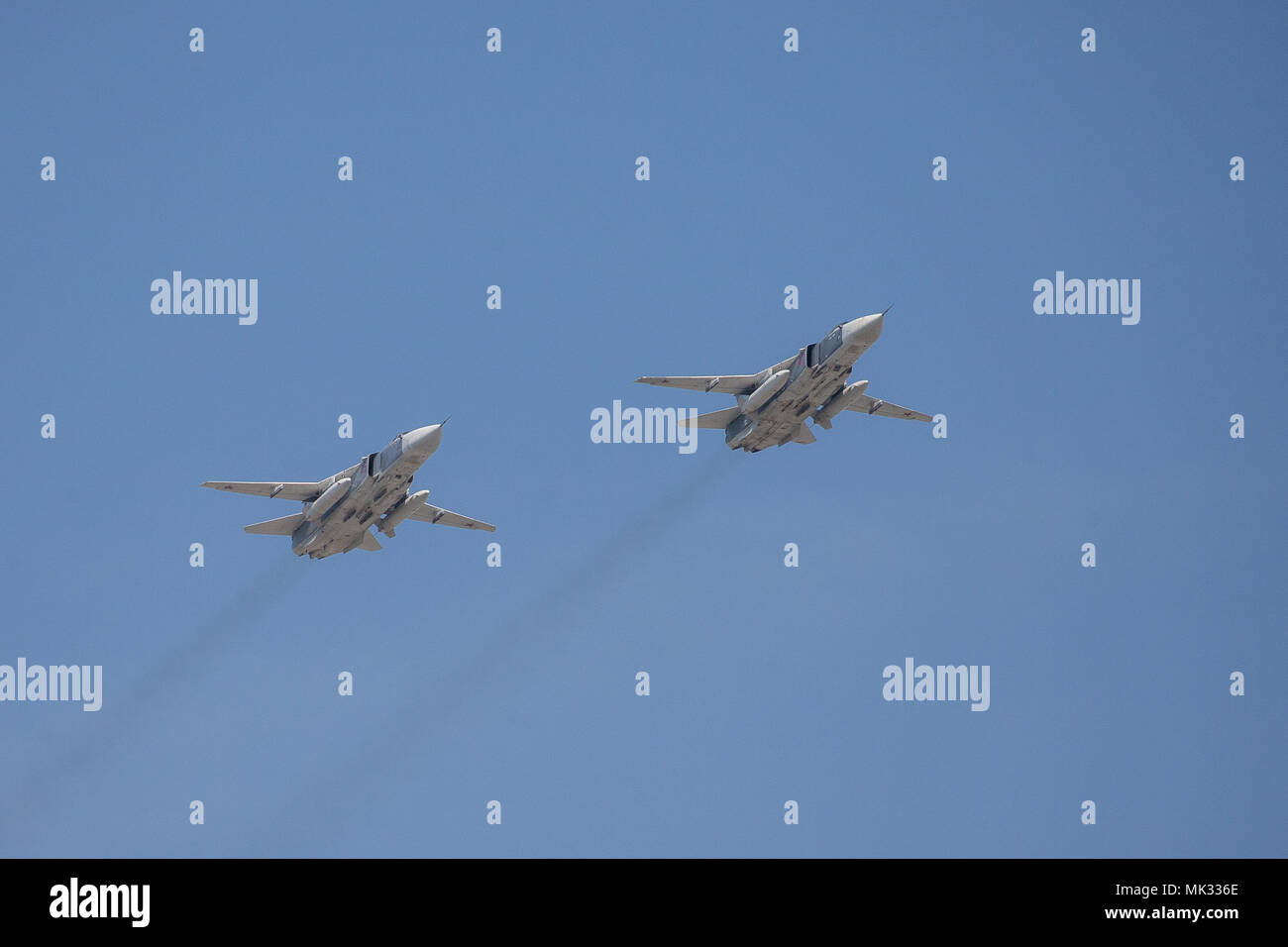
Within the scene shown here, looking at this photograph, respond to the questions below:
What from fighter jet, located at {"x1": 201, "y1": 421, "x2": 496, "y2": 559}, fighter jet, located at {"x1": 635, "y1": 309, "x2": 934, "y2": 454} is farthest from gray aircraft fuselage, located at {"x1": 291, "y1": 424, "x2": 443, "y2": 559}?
fighter jet, located at {"x1": 635, "y1": 309, "x2": 934, "y2": 454}

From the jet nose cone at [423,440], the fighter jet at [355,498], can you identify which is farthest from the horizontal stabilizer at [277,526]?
the jet nose cone at [423,440]

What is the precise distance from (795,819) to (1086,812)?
11.5 metres

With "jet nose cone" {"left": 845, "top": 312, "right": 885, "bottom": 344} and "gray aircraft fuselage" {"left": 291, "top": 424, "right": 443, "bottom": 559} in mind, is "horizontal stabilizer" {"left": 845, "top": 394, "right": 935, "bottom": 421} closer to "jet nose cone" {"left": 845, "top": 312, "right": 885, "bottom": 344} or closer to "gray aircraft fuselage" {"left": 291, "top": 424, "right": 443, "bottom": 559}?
"jet nose cone" {"left": 845, "top": 312, "right": 885, "bottom": 344}

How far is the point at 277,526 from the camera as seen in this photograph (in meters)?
76.9

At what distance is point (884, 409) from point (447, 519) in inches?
693

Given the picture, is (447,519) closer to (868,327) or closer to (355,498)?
(355,498)

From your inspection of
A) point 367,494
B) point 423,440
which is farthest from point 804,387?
point 367,494

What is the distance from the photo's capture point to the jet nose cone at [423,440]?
70.8 meters

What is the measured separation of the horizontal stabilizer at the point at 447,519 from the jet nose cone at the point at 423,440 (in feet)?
31.3

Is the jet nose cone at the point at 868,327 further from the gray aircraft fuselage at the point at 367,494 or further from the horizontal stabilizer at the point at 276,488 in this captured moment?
the horizontal stabilizer at the point at 276,488

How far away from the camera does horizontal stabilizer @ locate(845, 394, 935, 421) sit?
80.8 meters

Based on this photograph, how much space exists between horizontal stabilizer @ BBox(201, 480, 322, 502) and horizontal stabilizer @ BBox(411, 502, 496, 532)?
5805mm
